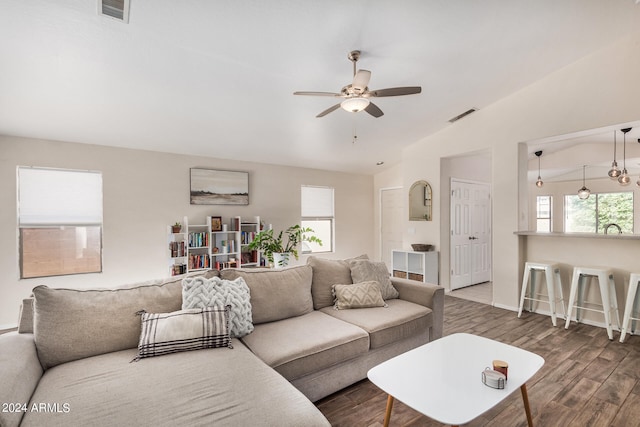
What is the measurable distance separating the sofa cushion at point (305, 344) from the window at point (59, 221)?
3287 mm

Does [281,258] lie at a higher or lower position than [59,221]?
lower

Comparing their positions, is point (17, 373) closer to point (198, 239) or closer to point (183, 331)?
point (183, 331)

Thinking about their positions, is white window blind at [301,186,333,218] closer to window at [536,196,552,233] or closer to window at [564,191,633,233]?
window at [536,196,552,233]

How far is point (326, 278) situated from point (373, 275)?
0.50 m

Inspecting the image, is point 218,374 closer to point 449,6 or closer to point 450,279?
point 449,6

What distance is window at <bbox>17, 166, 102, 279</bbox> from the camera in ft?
12.6

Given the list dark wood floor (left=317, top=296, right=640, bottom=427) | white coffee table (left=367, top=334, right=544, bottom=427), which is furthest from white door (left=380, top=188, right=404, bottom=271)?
white coffee table (left=367, top=334, right=544, bottom=427)

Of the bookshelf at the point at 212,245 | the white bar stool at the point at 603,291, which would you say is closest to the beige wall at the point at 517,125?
the white bar stool at the point at 603,291

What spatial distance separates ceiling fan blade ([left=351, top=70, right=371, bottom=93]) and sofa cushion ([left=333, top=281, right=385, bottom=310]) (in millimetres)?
1768

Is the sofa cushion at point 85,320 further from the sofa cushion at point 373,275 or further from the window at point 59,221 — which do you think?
the window at point 59,221

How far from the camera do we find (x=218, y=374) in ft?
5.27

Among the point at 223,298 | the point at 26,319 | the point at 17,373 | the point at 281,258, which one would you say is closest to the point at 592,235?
the point at 281,258

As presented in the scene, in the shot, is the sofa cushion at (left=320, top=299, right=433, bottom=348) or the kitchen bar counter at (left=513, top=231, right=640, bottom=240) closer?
the sofa cushion at (left=320, top=299, right=433, bottom=348)

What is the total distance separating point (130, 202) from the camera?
4.41 metres
